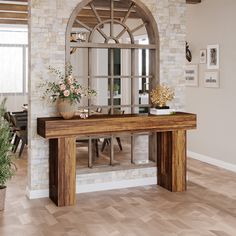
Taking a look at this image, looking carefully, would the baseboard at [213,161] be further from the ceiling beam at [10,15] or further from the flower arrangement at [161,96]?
the ceiling beam at [10,15]

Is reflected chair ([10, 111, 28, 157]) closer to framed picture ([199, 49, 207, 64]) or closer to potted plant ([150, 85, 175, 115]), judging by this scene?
potted plant ([150, 85, 175, 115])

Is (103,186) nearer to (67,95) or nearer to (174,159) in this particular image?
(174,159)

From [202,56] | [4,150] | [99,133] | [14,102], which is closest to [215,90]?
[202,56]

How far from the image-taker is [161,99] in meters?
5.29

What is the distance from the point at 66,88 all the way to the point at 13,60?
21.0 ft

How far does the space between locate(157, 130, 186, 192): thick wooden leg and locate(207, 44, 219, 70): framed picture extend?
6.30 feet

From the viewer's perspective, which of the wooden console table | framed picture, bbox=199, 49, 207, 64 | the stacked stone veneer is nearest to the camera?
the wooden console table

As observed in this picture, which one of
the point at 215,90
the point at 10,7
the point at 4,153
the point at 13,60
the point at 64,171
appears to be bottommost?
the point at 64,171

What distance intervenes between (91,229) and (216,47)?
3899mm

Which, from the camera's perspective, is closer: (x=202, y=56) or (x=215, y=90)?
(x=215, y=90)

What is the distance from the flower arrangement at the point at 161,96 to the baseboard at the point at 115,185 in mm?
1039

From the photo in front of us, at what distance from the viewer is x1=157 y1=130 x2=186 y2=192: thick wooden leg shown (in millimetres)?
5254

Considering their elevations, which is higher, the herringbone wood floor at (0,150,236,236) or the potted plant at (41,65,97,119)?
the potted plant at (41,65,97,119)

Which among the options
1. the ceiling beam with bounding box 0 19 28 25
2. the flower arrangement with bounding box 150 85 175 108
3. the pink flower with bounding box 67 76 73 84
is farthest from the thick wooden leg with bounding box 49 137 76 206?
the ceiling beam with bounding box 0 19 28 25
